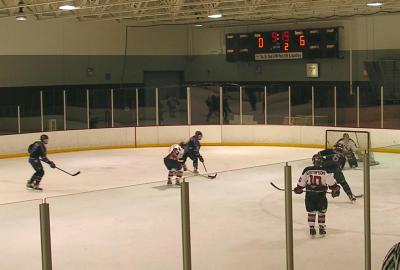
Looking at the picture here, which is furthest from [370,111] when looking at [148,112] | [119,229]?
[119,229]

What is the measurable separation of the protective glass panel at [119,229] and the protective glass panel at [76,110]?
14509 millimetres

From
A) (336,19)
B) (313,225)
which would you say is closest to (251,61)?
(336,19)

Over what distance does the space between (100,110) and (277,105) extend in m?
5.20

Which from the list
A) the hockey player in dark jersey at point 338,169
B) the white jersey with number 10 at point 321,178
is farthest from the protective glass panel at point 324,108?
the white jersey with number 10 at point 321,178

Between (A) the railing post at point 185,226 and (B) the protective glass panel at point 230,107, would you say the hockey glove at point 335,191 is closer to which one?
(A) the railing post at point 185,226

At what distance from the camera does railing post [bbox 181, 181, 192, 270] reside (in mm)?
3537

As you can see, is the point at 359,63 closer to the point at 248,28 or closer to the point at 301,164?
the point at 248,28

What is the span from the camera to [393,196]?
5.43 m

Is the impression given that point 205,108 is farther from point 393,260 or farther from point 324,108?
point 393,260

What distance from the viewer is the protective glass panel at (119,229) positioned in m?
3.66

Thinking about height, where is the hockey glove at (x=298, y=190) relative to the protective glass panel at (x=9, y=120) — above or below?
below

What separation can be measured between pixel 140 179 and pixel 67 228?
874 cm

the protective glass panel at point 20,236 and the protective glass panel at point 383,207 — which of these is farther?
the protective glass panel at point 383,207

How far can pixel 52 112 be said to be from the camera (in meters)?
18.6
